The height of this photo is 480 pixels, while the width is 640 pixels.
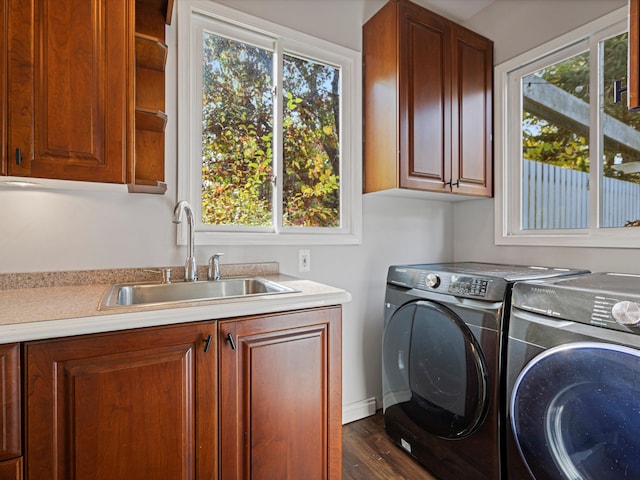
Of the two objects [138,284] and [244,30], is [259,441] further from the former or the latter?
[244,30]

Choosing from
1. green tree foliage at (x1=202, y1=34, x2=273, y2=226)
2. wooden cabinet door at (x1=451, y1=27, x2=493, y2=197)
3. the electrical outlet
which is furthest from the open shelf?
wooden cabinet door at (x1=451, y1=27, x2=493, y2=197)

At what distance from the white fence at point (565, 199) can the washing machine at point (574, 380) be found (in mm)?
681

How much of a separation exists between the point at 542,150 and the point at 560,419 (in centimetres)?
164

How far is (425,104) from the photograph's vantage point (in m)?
1.95

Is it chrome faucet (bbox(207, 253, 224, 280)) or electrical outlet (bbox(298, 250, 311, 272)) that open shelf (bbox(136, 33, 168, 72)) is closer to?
chrome faucet (bbox(207, 253, 224, 280))

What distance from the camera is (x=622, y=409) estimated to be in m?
1.00

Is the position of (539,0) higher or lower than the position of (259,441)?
higher

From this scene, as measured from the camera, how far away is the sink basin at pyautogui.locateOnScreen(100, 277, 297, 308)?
140 centimetres

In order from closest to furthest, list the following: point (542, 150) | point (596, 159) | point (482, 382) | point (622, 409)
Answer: point (622, 409), point (482, 382), point (596, 159), point (542, 150)

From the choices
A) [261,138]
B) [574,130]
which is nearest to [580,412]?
[574,130]

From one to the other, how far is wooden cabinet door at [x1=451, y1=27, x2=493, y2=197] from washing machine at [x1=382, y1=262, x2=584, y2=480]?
2.49 feet

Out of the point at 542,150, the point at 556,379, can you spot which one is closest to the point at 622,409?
the point at 556,379

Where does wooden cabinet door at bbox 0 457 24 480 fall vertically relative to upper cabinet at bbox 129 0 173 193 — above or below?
below

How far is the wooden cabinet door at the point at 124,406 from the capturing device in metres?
0.87
